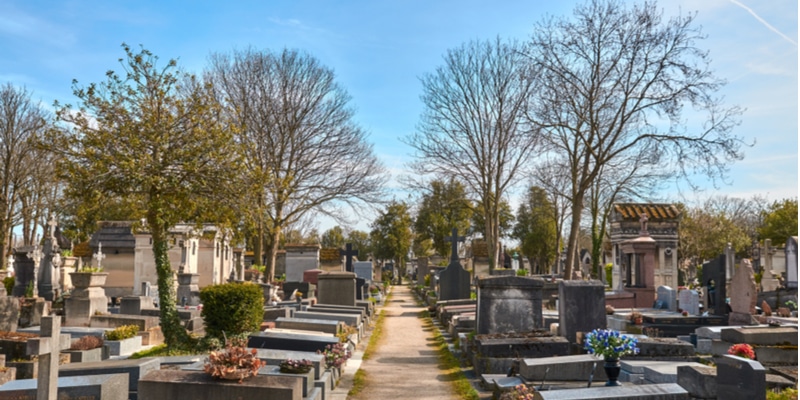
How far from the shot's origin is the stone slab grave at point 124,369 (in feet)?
26.1

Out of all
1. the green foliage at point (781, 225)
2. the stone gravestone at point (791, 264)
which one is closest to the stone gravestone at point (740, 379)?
the stone gravestone at point (791, 264)

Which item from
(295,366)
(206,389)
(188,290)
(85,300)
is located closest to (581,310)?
(295,366)

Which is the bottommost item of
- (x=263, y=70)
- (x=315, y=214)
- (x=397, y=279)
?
(x=397, y=279)

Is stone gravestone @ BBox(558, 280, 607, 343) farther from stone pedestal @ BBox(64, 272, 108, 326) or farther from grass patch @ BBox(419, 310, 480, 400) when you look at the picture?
stone pedestal @ BBox(64, 272, 108, 326)

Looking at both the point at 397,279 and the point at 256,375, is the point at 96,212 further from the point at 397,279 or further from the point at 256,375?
the point at 397,279

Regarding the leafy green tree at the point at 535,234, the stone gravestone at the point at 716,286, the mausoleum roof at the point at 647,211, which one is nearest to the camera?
the stone gravestone at the point at 716,286

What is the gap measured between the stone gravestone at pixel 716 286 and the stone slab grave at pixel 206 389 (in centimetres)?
1123

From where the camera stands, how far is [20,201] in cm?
3591

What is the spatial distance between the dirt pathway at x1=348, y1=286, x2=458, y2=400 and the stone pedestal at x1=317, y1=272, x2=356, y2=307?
1.45 meters

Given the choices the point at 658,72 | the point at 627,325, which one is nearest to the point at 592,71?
the point at 658,72

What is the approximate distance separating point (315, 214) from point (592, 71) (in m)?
13.6

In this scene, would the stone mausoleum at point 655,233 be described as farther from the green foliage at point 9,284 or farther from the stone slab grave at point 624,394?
the green foliage at point 9,284

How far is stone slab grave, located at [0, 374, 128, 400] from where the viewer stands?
6.82 metres

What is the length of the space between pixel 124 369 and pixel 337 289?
485 inches
